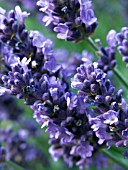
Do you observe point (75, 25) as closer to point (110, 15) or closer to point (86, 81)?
point (86, 81)

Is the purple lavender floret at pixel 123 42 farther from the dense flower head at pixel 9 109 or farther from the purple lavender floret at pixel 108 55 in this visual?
the dense flower head at pixel 9 109

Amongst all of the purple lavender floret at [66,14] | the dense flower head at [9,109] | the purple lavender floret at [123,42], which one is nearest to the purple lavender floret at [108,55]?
the purple lavender floret at [123,42]

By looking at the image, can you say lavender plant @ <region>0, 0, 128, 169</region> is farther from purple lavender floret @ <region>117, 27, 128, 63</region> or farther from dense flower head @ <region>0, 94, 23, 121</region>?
dense flower head @ <region>0, 94, 23, 121</region>

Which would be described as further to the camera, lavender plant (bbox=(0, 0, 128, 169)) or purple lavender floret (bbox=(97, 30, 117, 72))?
purple lavender floret (bbox=(97, 30, 117, 72))

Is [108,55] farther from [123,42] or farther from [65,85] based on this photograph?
[65,85]

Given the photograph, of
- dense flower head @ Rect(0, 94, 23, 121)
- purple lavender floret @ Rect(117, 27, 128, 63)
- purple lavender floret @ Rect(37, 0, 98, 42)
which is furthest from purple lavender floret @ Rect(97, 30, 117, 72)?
dense flower head @ Rect(0, 94, 23, 121)

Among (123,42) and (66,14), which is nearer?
(66,14)

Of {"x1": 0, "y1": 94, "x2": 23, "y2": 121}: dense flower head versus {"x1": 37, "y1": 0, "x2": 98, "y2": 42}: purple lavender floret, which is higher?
{"x1": 37, "y1": 0, "x2": 98, "y2": 42}: purple lavender floret

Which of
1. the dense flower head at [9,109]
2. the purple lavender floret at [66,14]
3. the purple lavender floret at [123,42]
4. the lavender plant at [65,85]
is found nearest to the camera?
the lavender plant at [65,85]

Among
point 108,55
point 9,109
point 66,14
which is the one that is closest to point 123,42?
point 108,55
